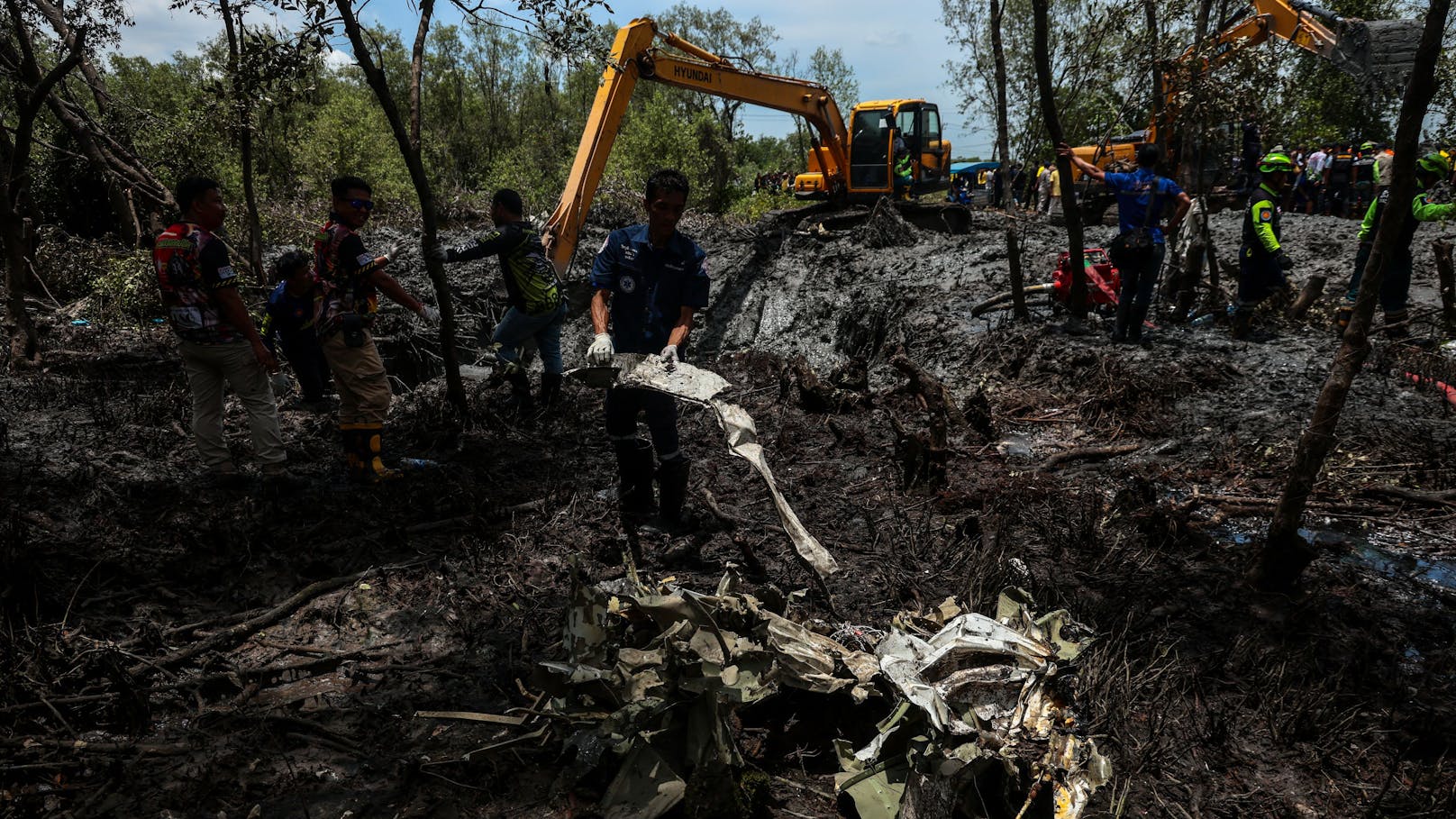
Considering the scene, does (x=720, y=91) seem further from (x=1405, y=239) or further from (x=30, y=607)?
(x=30, y=607)

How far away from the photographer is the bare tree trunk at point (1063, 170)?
19.1 ft

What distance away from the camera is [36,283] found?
8766mm

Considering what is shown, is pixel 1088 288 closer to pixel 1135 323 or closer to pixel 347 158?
pixel 1135 323

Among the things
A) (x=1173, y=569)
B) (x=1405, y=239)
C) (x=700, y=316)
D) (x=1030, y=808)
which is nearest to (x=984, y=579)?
(x=1173, y=569)

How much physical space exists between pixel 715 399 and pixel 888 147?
9975 mm

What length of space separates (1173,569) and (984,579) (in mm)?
920

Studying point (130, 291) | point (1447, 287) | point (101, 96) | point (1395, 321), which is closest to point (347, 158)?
point (101, 96)

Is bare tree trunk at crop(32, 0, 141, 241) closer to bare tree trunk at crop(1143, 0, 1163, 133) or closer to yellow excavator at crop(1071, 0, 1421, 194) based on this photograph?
bare tree trunk at crop(1143, 0, 1163, 133)

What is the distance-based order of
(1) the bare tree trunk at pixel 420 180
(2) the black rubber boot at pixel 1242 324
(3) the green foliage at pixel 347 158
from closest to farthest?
(1) the bare tree trunk at pixel 420 180
(2) the black rubber boot at pixel 1242 324
(3) the green foliage at pixel 347 158

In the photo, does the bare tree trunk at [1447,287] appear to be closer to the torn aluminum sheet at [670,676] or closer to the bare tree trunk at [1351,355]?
the bare tree trunk at [1351,355]

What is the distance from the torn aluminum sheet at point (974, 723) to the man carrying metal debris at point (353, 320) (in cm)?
340

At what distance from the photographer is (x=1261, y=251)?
6734mm

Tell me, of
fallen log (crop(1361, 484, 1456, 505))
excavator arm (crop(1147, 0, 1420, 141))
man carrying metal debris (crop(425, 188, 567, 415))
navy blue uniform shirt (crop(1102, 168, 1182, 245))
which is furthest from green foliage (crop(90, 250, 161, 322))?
excavator arm (crop(1147, 0, 1420, 141))

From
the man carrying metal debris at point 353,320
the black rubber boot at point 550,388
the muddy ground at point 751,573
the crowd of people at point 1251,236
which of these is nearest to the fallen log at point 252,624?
the muddy ground at point 751,573
